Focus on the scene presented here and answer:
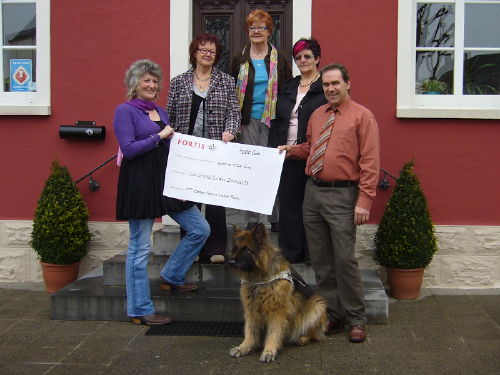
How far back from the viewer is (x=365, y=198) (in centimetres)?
448

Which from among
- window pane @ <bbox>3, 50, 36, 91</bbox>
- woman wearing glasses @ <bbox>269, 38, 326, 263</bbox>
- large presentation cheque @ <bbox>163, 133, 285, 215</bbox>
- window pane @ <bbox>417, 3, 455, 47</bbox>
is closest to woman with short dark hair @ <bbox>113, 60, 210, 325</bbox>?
large presentation cheque @ <bbox>163, 133, 285, 215</bbox>

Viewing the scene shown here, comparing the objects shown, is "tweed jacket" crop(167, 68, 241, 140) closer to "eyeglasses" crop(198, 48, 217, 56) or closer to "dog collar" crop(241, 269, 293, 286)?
"eyeglasses" crop(198, 48, 217, 56)

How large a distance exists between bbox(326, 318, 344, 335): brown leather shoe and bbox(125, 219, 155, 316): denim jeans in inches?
62.8

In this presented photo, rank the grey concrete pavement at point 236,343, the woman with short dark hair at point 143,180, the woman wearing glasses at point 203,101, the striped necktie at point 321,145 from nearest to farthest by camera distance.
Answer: the grey concrete pavement at point 236,343 → the striped necktie at point 321,145 → the woman with short dark hair at point 143,180 → the woman wearing glasses at point 203,101

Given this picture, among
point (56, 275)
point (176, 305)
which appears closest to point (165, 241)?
point (176, 305)

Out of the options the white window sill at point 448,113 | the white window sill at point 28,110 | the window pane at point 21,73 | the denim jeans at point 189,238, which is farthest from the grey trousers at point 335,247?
the window pane at point 21,73

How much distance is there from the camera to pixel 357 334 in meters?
4.71

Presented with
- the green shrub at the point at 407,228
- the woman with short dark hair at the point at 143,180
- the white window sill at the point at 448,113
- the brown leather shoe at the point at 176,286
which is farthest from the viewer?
the white window sill at the point at 448,113

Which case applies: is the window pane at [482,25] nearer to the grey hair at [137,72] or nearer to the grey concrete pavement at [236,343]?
the grey concrete pavement at [236,343]

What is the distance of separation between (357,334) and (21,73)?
16.5 feet

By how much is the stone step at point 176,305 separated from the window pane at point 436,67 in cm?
266

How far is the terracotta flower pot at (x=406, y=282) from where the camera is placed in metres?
6.07

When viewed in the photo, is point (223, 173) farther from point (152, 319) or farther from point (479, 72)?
point (479, 72)

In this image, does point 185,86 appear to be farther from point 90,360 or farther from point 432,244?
point 432,244
